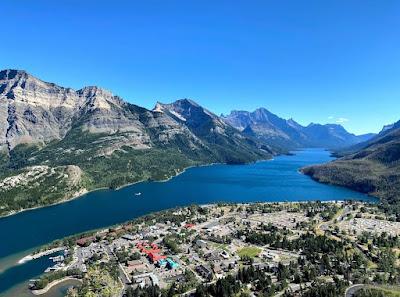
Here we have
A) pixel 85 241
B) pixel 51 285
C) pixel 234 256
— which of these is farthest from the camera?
pixel 85 241

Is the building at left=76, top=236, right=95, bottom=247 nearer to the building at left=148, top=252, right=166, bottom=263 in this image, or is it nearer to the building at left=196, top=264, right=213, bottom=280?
the building at left=148, top=252, right=166, bottom=263

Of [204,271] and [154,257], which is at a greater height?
[154,257]

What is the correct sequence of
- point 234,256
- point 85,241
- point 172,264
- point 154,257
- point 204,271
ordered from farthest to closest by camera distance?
point 85,241, point 234,256, point 154,257, point 172,264, point 204,271

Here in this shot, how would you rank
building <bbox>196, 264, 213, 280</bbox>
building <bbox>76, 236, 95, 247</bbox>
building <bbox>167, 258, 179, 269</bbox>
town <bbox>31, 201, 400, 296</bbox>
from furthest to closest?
1. building <bbox>76, 236, 95, 247</bbox>
2. building <bbox>167, 258, 179, 269</bbox>
3. building <bbox>196, 264, 213, 280</bbox>
4. town <bbox>31, 201, 400, 296</bbox>

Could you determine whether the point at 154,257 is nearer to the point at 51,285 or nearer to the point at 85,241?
the point at 51,285

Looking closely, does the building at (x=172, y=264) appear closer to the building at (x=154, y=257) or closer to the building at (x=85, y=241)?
the building at (x=154, y=257)

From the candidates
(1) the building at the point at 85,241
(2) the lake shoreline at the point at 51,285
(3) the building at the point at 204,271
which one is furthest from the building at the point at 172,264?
(1) the building at the point at 85,241

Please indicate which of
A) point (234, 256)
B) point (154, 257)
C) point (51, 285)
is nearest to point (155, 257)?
point (154, 257)

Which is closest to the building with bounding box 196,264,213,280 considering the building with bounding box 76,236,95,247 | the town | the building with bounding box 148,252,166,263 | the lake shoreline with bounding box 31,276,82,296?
the town

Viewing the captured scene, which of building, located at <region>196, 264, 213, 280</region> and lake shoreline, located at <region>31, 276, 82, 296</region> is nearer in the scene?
lake shoreline, located at <region>31, 276, 82, 296</region>
